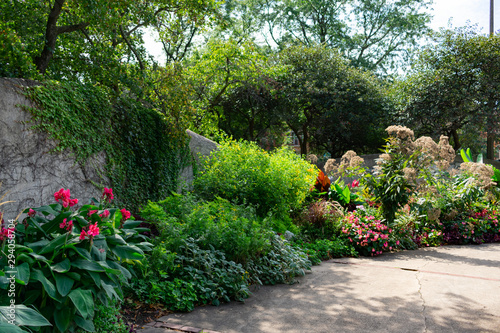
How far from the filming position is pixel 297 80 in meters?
17.2

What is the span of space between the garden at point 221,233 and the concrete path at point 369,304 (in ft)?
0.82

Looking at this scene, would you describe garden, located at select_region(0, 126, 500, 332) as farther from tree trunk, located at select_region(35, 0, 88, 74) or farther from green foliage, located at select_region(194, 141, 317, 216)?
tree trunk, located at select_region(35, 0, 88, 74)

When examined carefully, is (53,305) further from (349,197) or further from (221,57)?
(221,57)

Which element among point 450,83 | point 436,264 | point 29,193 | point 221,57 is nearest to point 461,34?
point 450,83

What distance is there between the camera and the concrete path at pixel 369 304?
3375mm

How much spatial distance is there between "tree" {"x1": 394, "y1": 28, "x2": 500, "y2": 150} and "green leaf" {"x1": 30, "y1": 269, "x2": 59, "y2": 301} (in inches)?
596

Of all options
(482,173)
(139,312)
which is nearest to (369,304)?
(139,312)

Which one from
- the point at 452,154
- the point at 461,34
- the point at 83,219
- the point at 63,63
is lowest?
the point at 83,219

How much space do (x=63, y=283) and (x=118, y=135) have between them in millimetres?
4200

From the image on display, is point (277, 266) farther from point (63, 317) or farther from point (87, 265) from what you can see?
point (63, 317)

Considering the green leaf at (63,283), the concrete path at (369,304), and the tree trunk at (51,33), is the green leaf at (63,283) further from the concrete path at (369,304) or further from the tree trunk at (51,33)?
the tree trunk at (51,33)

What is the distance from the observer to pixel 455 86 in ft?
46.3

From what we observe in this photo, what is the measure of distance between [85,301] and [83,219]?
0.71m

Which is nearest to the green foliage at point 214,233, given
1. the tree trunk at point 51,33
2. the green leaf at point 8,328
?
the green leaf at point 8,328
